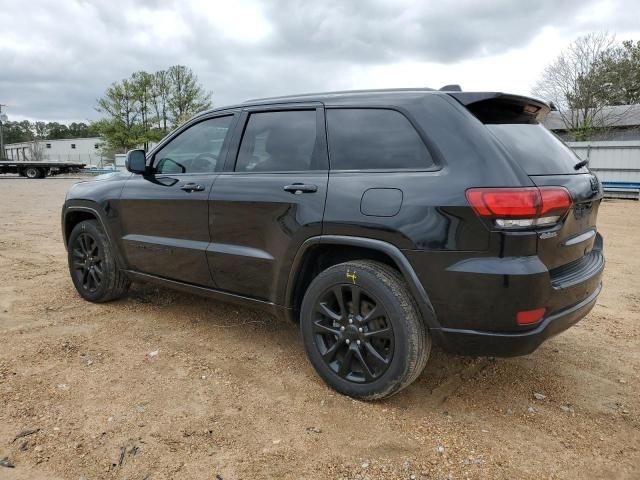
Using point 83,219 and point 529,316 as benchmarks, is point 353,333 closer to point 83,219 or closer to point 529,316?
point 529,316

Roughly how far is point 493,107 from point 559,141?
24.7 inches

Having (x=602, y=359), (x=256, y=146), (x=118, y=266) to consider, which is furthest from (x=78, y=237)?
(x=602, y=359)

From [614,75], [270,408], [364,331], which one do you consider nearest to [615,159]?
[614,75]

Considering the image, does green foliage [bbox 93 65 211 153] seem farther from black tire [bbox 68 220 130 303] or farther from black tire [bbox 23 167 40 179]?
black tire [bbox 68 220 130 303]

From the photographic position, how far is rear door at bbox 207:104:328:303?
303 centimetres

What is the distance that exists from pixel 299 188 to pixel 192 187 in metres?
1.01

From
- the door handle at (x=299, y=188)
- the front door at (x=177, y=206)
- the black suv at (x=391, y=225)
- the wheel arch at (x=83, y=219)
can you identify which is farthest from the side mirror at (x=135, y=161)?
the door handle at (x=299, y=188)

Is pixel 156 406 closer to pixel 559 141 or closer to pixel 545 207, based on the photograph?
pixel 545 207

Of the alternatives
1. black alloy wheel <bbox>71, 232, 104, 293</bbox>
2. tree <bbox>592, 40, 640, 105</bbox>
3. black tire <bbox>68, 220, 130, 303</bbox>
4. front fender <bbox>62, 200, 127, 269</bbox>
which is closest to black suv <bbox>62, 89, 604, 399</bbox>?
front fender <bbox>62, 200, 127, 269</bbox>

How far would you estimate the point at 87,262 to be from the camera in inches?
182

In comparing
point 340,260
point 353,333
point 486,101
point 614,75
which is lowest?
point 353,333

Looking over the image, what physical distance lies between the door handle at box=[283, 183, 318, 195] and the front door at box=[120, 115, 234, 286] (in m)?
0.75

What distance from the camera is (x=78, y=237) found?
4711 mm

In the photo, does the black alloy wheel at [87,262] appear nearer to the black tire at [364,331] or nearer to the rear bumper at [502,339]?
the black tire at [364,331]
